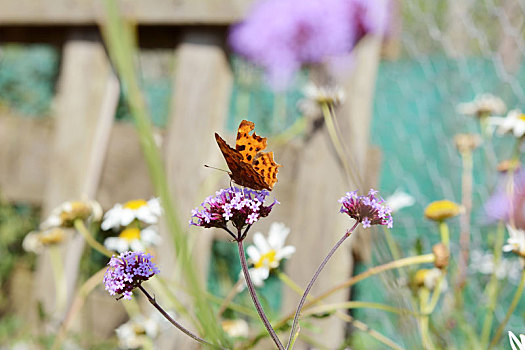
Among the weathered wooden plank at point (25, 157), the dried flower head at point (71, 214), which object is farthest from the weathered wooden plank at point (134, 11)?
the dried flower head at point (71, 214)

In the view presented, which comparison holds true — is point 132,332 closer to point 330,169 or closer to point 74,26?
point 330,169

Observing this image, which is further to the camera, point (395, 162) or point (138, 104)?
point (395, 162)

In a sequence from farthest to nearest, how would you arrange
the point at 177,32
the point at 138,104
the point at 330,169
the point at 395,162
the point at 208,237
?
the point at 395,162 < the point at 177,32 < the point at 208,237 < the point at 330,169 < the point at 138,104

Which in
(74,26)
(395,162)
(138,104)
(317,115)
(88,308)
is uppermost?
(74,26)

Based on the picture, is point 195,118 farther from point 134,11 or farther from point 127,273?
point 127,273

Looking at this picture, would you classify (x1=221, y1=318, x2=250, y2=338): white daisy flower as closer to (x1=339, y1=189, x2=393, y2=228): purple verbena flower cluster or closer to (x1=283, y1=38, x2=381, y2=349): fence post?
(x1=283, y1=38, x2=381, y2=349): fence post

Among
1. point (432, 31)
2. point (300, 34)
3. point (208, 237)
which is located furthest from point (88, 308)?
point (432, 31)

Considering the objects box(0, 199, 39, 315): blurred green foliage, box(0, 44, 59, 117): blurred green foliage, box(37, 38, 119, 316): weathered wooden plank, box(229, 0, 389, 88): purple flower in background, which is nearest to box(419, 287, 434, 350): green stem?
box(229, 0, 389, 88): purple flower in background
